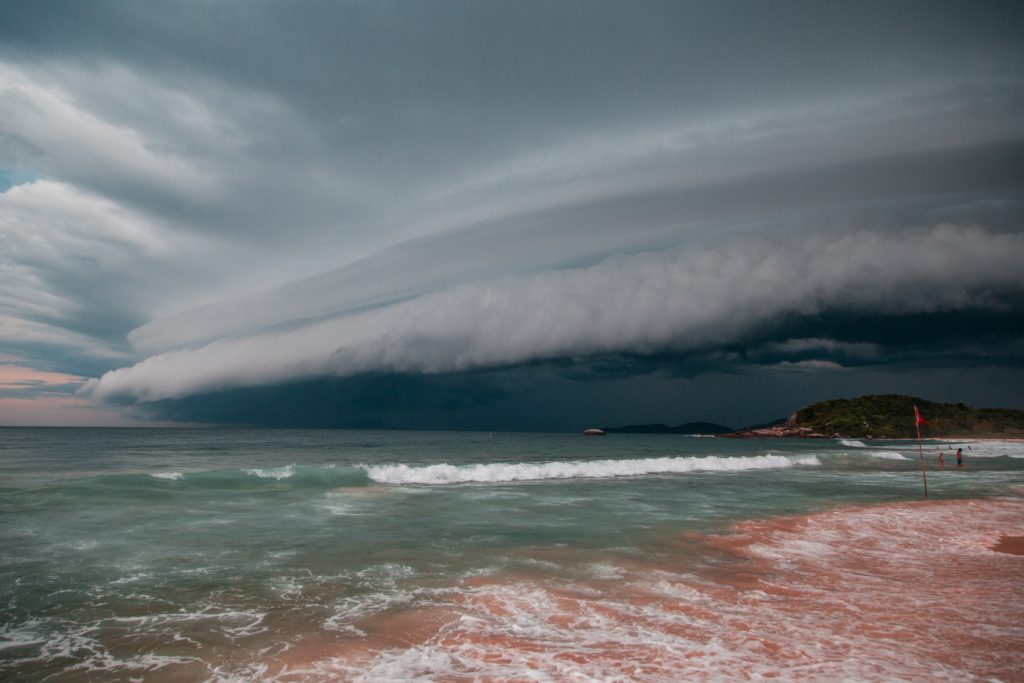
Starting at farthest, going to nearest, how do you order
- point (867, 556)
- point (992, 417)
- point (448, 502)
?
point (992, 417) → point (448, 502) → point (867, 556)

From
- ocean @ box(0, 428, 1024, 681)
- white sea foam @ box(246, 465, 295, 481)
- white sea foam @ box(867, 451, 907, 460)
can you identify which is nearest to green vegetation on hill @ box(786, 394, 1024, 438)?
white sea foam @ box(867, 451, 907, 460)

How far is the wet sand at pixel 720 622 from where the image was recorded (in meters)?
6.98

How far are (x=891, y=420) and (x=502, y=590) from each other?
186894 millimetres

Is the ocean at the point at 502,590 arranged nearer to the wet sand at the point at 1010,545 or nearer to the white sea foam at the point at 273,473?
the wet sand at the point at 1010,545

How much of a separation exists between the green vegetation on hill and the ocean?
154623mm

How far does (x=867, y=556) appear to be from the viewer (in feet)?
45.3

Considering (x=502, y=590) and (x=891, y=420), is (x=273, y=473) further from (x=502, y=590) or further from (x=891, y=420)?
(x=891, y=420)

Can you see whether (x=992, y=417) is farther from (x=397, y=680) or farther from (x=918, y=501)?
(x=397, y=680)

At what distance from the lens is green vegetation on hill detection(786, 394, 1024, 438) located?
487ft

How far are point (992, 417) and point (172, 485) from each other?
20177 centimetres

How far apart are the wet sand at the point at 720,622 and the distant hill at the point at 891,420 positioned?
162m

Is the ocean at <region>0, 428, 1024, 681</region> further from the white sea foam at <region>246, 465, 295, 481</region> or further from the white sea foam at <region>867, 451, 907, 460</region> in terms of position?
the white sea foam at <region>867, 451, 907, 460</region>

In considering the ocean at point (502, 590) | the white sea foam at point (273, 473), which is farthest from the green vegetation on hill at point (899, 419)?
the white sea foam at point (273, 473)

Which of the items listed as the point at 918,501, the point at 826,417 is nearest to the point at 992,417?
the point at 826,417
